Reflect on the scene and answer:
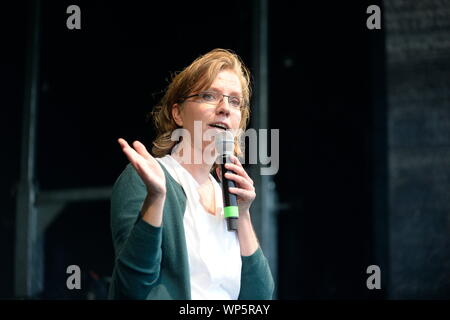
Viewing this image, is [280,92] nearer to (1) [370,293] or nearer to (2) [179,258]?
(1) [370,293]

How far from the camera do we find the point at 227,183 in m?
1.35

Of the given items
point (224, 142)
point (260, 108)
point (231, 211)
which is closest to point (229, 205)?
point (231, 211)

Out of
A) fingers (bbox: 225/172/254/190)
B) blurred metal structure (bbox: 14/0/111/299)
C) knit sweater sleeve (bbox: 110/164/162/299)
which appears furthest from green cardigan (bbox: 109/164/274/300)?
blurred metal structure (bbox: 14/0/111/299)

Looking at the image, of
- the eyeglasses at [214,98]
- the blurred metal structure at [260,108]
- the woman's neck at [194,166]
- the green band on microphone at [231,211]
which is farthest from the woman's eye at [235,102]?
the blurred metal structure at [260,108]

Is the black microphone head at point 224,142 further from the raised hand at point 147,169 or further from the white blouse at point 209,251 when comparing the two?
the raised hand at point 147,169

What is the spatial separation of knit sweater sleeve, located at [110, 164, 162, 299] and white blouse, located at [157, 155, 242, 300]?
0.33 ft

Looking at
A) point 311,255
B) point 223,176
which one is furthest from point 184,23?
point 223,176

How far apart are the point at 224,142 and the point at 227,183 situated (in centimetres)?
10

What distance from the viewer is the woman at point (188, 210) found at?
47.1 inches

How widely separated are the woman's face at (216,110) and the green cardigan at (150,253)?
0.14m

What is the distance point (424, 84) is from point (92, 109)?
68.5 inches

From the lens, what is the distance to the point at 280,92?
3.96 meters

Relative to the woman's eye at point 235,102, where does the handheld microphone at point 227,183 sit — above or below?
below

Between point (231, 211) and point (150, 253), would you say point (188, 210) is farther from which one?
point (150, 253)
